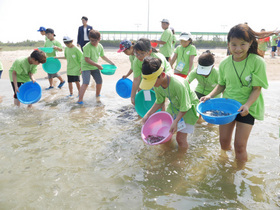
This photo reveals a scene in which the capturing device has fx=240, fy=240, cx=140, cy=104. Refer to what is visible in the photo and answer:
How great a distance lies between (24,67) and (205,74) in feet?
11.8

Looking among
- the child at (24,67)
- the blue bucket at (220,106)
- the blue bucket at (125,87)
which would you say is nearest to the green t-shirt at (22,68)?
the child at (24,67)

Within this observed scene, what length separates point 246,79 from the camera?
7.61ft

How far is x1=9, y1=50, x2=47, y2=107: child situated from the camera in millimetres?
4652

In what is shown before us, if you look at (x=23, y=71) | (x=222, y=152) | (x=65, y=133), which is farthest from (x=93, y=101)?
(x=222, y=152)

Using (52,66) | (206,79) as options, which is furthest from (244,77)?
(52,66)

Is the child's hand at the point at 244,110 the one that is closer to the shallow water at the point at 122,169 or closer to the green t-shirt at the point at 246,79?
the green t-shirt at the point at 246,79

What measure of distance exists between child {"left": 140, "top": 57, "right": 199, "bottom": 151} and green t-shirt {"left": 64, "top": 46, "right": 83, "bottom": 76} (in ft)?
11.4

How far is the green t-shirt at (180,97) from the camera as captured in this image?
2561 millimetres

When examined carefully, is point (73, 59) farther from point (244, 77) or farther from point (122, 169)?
point (244, 77)

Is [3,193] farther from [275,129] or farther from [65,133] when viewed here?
[275,129]

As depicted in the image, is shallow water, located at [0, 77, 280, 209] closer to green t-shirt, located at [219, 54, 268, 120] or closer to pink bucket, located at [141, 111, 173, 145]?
pink bucket, located at [141, 111, 173, 145]

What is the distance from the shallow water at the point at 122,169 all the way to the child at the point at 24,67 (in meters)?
0.93

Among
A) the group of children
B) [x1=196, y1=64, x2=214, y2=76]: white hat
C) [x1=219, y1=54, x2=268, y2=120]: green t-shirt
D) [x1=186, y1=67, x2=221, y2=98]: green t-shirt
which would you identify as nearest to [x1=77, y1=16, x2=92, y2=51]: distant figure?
the group of children

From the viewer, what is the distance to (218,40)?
26219 mm
